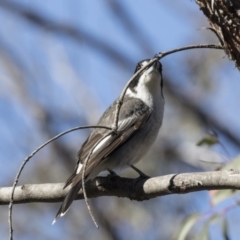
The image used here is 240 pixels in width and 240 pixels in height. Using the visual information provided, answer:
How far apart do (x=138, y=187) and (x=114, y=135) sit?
0.61m

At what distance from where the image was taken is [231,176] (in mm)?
2660

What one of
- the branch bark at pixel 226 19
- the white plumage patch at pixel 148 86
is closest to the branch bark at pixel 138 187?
the branch bark at pixel 226 19

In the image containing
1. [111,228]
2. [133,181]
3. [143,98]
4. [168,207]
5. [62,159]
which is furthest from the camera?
[62,159]

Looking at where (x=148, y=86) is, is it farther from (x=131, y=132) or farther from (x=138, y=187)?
(x=138, y=187)

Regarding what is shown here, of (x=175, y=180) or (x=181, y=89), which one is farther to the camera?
(x=181, y=89)

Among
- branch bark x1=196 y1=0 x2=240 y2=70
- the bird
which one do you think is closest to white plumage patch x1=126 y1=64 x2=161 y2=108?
the bird

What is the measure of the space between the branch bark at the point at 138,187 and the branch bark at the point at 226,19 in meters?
0.50

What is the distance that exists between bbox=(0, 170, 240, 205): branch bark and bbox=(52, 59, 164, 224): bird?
18 centimetres

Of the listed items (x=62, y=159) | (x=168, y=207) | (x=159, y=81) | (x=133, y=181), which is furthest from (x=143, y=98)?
(x=62, y=159)

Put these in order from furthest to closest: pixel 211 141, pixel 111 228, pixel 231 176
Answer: pixel 111 228 < pixel 211 141 < pixel 231 176

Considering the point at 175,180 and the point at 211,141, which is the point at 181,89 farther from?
the point at 175,180

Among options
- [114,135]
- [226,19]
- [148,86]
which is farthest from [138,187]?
[148,86]

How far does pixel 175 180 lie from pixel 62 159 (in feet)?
20.9

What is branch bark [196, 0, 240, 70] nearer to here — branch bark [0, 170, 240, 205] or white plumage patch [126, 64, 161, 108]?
branch bark [0, 170, 240, 205]
